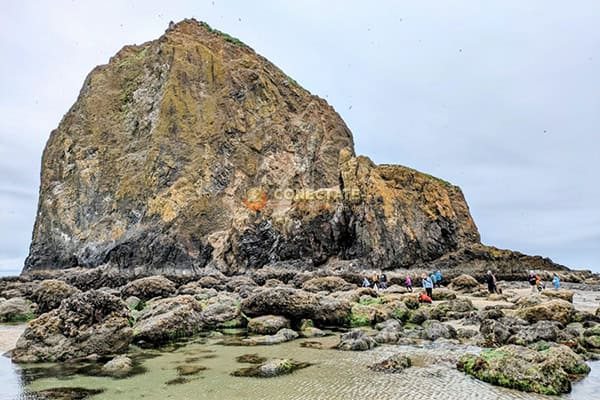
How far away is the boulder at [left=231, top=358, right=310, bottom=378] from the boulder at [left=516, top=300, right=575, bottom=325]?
8.33 metres

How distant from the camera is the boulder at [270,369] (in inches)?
349

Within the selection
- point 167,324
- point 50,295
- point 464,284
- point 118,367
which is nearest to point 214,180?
point 464,284

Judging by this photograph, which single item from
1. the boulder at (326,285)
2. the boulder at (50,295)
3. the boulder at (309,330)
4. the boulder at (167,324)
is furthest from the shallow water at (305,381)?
the boulder at (326,285)

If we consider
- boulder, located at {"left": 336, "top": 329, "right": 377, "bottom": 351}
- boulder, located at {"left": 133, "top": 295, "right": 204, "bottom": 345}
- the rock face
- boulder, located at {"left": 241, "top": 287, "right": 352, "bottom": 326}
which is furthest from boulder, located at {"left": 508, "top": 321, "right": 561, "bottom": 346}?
the rock face

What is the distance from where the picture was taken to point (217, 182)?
67.2 m

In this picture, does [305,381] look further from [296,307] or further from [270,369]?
[296,307]

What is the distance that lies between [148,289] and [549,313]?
60.5 ft

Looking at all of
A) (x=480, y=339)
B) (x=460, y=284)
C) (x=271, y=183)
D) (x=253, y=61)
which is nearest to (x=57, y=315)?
(x=480, y=339)

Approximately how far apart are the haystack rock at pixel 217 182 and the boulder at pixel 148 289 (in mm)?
29334

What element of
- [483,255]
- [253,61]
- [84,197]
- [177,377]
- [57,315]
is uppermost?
[253,61]

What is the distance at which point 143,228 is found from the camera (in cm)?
6062

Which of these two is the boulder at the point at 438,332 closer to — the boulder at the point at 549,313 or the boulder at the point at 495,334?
the boulder at the point at 495,334

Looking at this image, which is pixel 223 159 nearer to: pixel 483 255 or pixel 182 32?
pixel 182 32

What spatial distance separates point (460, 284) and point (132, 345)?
2331 cm
